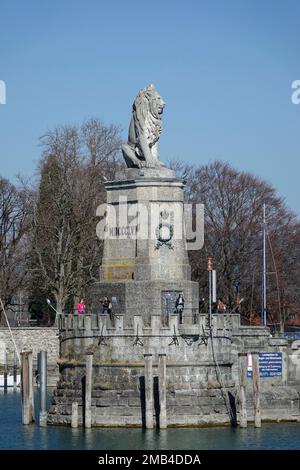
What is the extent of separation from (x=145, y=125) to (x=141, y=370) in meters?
9.76

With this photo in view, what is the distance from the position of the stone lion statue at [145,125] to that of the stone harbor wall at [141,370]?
270 inches

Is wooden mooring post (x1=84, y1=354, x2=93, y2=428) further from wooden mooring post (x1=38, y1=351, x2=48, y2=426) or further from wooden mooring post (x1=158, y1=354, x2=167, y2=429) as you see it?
wooden mooring post (x1=158, y1=354, x2=167, y2=429)

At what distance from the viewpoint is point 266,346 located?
7138 centimetres

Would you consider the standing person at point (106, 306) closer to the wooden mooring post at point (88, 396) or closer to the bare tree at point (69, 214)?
the wooden mooring post at point (88, 396)

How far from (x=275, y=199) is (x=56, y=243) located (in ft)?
56.8

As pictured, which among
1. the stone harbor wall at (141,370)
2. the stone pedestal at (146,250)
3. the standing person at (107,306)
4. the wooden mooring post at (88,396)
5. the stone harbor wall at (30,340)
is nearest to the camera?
the wooden mooring post at (88,396)

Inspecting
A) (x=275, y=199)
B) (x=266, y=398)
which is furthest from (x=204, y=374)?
(x=275, y=199)

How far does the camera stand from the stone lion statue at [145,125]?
65.6m

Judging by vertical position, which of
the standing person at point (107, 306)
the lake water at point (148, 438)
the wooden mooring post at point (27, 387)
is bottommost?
the lake water at point (148, 438)

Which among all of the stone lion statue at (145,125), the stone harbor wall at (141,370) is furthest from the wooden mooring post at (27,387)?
the stone lion statue at (145,125)

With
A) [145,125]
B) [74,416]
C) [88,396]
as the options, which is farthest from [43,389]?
[145,125]

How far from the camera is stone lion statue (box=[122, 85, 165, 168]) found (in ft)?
215

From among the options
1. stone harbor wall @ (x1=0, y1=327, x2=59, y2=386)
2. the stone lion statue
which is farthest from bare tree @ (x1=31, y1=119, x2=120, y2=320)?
the stone lion statue
